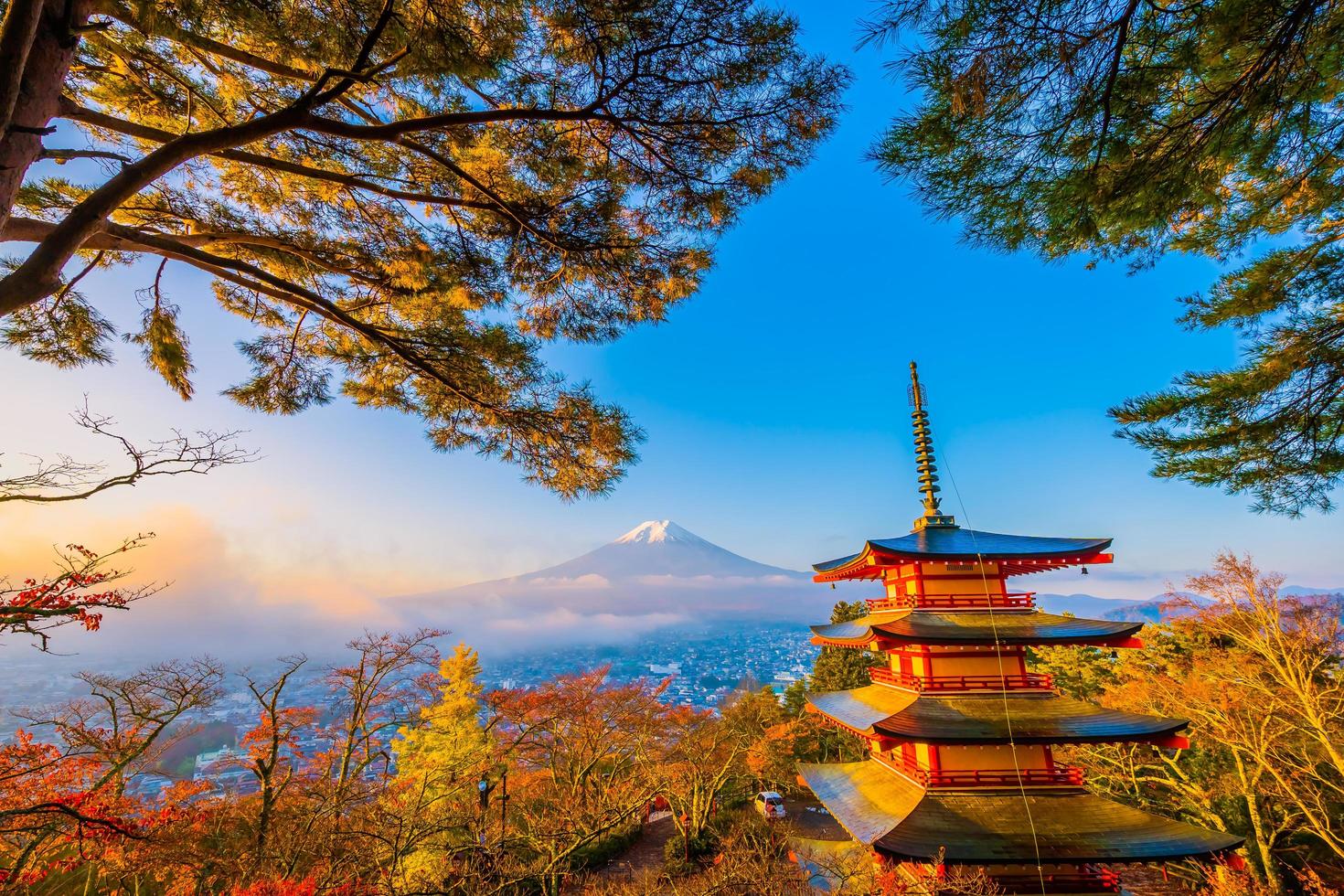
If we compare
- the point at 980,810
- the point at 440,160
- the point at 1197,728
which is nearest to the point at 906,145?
the point at 440,160

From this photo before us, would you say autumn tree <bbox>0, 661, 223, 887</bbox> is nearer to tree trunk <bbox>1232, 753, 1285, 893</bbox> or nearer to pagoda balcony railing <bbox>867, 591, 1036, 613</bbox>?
pagoda balcony railing <bbox>867, 591, 1036, 613</bbox>

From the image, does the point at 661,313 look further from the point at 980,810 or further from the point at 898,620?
the point at 980,810

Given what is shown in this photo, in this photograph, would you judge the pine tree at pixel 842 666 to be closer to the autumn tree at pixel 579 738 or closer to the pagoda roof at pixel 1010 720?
the autumn tree at pixel 579 738

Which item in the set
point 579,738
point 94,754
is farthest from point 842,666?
point 94,754

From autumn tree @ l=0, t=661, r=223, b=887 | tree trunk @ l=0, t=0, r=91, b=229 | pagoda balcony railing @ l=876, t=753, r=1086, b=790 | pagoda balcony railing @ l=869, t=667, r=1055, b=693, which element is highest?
tree trunk @ l=0, t=0, r=91, b=229

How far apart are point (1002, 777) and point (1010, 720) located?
2.05 feet

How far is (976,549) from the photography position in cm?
647

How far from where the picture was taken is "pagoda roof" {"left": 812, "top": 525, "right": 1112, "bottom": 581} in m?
6.15

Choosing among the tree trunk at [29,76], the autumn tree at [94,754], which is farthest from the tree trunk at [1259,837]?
the tree trunk at [29,76]

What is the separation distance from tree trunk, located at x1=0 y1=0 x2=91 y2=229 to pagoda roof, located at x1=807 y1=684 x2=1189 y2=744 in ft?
25.1

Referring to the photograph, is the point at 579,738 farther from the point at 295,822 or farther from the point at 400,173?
the point at 400,173

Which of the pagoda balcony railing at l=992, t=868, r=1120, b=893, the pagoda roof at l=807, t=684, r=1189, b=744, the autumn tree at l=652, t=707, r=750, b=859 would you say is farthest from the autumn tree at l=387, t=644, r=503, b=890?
the pagoda balcony railing at l=992, t=868, r=1120, b=893

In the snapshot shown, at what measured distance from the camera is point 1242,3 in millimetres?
1853

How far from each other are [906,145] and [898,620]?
570cm
